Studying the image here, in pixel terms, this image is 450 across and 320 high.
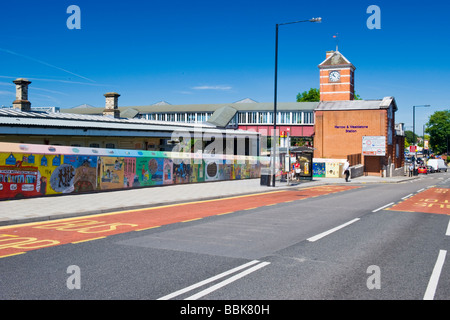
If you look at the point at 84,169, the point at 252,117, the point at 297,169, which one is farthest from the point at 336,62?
the point at 84,169

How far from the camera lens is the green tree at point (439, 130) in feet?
388

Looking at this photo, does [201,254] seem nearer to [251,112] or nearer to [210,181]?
[210,181]

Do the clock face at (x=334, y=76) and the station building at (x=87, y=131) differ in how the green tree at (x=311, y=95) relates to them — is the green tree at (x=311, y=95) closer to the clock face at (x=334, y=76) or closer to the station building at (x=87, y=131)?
the clock face at (x=334, y=76)

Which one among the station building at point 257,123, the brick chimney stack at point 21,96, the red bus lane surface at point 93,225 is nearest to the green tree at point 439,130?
the station building at point 257,123

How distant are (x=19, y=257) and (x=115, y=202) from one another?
Result: 8.10 metres

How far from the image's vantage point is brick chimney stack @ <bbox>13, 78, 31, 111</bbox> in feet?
92.5

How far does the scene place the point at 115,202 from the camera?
15.3 metres

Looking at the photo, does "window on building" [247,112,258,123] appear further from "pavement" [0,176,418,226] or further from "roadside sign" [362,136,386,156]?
"pavement" [0,176,418,226]

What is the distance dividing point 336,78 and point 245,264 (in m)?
60.7

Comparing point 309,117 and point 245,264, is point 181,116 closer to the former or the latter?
point 309,117

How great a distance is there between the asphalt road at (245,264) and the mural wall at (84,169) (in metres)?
6.17

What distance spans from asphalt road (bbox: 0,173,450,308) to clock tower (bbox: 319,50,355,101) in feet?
179
